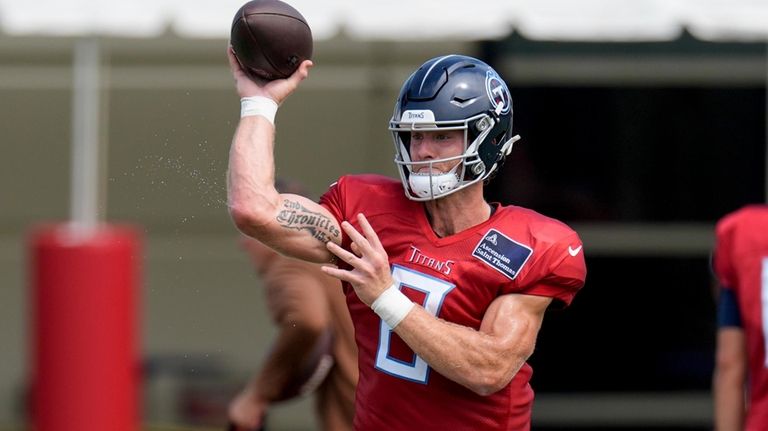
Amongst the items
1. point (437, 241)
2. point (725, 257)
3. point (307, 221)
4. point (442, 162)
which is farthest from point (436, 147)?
point (725, 257)

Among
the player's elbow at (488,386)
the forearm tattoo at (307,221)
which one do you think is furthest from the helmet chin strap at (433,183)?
the player's elbow at (488,386)

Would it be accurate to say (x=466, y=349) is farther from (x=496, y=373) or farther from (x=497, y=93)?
(x=497, y=93)

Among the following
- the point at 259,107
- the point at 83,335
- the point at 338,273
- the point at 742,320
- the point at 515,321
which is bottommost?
the point at 83,335

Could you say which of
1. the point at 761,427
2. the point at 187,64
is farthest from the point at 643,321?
the point at 761,427

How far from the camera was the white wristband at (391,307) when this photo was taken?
3020 millimetres

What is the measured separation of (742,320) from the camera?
3812 mm

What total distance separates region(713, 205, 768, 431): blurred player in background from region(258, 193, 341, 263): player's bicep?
1190 millimetres

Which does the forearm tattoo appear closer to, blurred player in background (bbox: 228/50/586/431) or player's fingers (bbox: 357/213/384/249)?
blurred player in background (bbox: 228/50/586/431)

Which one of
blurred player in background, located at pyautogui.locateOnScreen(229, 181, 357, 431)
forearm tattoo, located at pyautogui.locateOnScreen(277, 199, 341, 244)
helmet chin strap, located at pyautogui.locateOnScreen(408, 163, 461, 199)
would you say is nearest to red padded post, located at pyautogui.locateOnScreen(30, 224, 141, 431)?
blurred player in background, located at pyautogui.locateOnScreen(229, 181, 357, 431)

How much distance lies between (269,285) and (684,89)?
11.1 feet

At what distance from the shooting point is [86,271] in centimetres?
638

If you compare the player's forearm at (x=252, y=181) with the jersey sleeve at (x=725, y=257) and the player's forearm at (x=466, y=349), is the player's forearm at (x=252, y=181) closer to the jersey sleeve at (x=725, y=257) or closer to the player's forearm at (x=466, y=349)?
the player's forearm at (x=466, y=349)

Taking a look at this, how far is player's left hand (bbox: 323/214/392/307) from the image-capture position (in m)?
3.03

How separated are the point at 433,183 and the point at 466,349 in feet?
1.24
